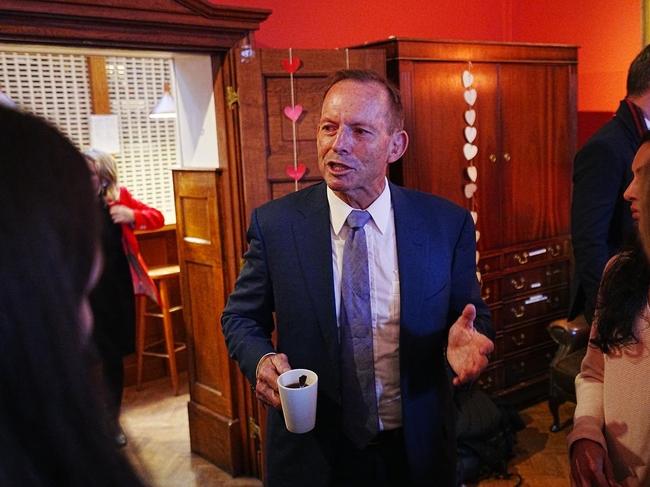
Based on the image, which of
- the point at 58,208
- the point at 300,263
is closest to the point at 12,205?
the point at 58,208

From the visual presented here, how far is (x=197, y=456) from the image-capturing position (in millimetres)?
3658

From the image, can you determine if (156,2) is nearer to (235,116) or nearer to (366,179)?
(235,116)

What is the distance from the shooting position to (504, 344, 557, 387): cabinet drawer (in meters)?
3.94

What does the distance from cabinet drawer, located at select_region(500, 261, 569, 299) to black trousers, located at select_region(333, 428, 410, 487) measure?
2.26m

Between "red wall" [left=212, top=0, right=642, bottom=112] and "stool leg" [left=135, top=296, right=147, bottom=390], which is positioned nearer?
"red wall" [left=212, top=0, right=642, bottom=112]

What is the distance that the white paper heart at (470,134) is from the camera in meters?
3.54

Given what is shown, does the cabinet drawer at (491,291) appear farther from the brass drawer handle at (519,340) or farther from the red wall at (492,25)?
the red wall at (492,25)

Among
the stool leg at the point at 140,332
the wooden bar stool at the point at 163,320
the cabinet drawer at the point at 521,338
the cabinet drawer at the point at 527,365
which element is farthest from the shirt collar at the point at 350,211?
the stool leg at the point at 140,332

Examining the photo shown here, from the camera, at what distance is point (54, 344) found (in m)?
0.63

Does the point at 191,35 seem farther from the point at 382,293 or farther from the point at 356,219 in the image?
the point at 382,293

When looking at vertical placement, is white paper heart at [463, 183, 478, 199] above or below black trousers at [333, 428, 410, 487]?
above

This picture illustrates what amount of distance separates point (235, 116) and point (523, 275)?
2.03m

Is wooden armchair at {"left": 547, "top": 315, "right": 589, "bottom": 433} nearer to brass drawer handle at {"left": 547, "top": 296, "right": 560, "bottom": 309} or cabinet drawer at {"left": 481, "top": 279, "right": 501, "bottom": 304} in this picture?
cabinet drawer at {"left": 481, "top": 279, "right": 501, "bottom": 304}

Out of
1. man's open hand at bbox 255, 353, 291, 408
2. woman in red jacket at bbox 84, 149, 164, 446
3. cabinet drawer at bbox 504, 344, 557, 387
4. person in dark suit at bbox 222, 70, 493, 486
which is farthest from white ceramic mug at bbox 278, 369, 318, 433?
cabinet drawer at bbox 504, 344, 557, 387
